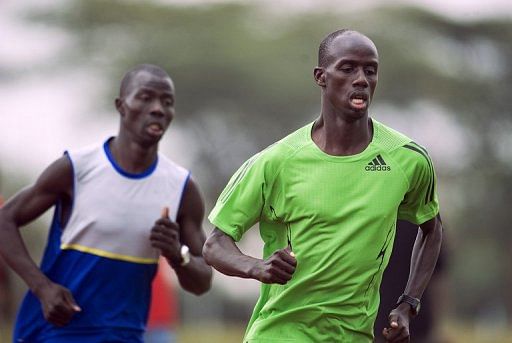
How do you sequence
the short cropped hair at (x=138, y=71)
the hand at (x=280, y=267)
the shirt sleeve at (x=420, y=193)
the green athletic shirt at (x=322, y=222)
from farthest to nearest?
1. the short cropped hair at (x=138, y=71)
2. the shirt sleeve at (x=420, y=193)
3. the green athletic shirt at (x=322, y=222)
4. the hand at (x=280, y=267)

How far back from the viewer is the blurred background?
136 feet

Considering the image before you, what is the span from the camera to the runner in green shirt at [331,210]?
336 inches

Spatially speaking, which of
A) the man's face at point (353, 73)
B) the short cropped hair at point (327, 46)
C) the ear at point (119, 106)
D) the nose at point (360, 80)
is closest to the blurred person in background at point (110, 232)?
the ear at point (119, 106)

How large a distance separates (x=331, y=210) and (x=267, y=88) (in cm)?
3735

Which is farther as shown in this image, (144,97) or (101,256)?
(144,97)

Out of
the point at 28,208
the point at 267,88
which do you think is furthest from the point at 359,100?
the point at 267,88

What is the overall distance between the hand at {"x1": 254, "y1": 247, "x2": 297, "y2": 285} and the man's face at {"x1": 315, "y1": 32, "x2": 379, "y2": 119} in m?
0.90

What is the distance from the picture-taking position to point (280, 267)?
8047 mm

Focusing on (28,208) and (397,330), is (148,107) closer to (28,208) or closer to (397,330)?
(28,208)

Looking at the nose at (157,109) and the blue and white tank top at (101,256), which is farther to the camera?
the nose at (157,109)

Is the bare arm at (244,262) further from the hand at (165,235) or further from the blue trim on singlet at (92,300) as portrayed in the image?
the blue trim on singlet at (92,300)

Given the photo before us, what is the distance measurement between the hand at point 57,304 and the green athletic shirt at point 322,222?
197 centimetres

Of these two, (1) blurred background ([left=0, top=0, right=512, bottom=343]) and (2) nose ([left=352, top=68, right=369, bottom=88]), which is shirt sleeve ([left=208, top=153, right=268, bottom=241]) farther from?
(1) blurred background ([left=0, top=0, right=512, bottom=343])

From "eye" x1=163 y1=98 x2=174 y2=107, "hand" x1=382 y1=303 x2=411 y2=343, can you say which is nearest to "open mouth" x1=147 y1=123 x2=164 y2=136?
"eye" x1=163 y1=98 x2=174 y2=107
